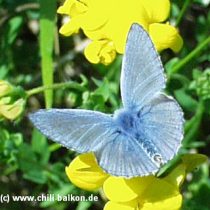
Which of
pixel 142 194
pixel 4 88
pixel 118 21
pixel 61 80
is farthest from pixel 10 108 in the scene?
pixel 61 80

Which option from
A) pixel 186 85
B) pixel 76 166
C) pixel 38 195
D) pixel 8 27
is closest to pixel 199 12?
pixel 186 85

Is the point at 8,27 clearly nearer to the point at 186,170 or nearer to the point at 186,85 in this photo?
the point at 186,85

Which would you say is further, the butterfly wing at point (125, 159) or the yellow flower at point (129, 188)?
the yellow flower at point (129, 188)

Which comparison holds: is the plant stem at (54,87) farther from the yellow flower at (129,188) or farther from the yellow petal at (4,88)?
the yellow flower at (129,188)

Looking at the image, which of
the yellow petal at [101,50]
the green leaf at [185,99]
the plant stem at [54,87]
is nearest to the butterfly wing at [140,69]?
the yellow petal at [101,50]

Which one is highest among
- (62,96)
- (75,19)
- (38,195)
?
(75,19)

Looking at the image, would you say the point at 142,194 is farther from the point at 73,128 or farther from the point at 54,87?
the point at 54,87

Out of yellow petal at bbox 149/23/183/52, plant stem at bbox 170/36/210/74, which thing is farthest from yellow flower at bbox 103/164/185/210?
plant stem at bbox 170/36/210/74
